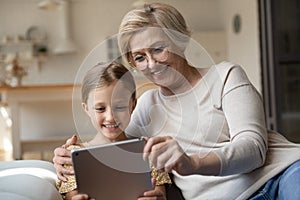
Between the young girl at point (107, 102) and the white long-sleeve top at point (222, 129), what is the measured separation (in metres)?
0.06

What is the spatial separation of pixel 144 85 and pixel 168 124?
11cm

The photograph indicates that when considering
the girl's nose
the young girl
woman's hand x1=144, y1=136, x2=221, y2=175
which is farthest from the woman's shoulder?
woman's hand x1=144, y1=136, x2=221, y2=175

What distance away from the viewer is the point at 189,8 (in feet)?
21.4

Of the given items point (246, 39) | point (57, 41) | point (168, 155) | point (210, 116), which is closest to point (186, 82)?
point (210, 116)

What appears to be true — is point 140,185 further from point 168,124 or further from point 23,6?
point 23,6

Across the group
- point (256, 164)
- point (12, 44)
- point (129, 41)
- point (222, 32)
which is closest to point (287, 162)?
point (256, 164)

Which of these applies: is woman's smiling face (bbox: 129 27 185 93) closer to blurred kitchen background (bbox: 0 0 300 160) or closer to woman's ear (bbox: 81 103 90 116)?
woman's ear (bbox: 81 103 90 116)

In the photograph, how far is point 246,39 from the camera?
504 cm

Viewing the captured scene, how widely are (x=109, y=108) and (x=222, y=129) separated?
0.79ft

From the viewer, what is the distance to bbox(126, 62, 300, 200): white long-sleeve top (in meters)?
0.83

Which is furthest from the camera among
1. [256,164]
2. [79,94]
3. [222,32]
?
[222,32]

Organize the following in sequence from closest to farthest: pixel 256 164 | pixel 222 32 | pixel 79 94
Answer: pixel 256 164 → pixel 79 94 → pixel 222 32

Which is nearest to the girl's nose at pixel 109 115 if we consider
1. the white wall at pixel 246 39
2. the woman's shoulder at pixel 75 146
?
the woman's shoulder at pixel 75 146

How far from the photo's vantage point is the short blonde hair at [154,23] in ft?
2.98
